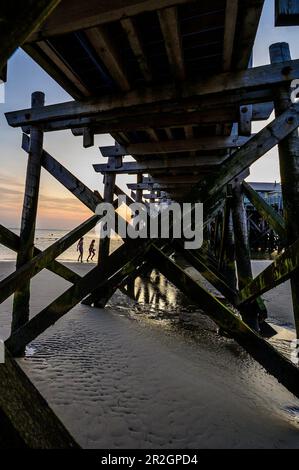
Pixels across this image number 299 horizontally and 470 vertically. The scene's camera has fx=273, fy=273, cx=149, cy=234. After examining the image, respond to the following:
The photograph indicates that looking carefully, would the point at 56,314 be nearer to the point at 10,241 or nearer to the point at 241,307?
the point at 10,241

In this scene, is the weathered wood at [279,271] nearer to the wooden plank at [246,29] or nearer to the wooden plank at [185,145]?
the wooden plank at [246,29]

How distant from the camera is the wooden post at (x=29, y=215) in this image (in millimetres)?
3174

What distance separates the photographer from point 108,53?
2.39 metres

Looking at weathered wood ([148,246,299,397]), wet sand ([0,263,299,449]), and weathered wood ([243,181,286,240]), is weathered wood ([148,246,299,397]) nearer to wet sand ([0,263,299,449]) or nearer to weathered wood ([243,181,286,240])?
wet sand ([0,263,299,449])

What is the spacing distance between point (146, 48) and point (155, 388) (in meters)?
3.13

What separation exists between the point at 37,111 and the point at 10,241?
62.3 inches

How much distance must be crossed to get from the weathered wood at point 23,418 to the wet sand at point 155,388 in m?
1.42

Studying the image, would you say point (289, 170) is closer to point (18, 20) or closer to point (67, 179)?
point (18, 20)

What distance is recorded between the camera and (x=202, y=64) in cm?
264

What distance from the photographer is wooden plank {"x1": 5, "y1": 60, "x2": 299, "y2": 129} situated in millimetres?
2445

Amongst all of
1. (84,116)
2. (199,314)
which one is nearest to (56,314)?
(84,116)

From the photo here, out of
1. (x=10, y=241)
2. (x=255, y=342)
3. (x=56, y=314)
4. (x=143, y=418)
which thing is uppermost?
(x=10, y=241)

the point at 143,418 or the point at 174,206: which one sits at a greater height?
the point at 174,206

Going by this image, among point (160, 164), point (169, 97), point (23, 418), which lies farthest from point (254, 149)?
point (160, 164)
